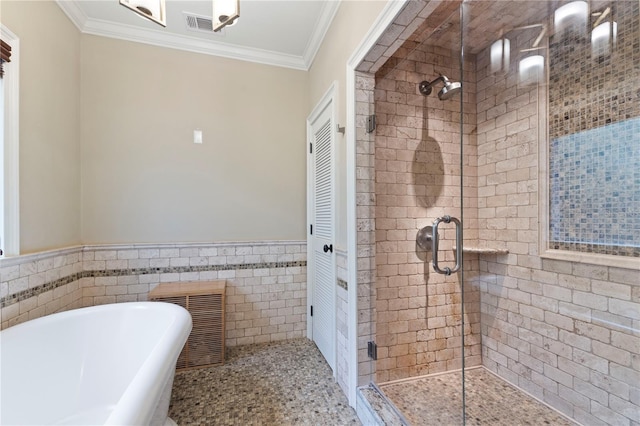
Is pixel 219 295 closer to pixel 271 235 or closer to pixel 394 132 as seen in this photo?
pixel 271 235

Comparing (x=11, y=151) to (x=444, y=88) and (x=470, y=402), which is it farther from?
(x=470, y=402)

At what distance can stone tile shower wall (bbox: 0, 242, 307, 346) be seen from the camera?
207cm

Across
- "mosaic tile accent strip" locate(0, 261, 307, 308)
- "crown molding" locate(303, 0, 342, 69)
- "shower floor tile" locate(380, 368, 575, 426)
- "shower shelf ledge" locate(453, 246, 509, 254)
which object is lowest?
"shower floor tile" locate(380, 368, 575, 426)

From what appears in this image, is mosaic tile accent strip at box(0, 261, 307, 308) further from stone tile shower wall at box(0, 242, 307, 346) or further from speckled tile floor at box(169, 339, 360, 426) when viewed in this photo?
speckled tile floor at box(169, 339, 360, 426)

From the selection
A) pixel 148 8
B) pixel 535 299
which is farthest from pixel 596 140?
pixel 148 8

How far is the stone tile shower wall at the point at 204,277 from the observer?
2.07m

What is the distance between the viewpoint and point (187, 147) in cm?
254

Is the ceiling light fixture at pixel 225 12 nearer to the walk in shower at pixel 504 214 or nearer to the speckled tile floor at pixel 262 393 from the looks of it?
the walk in shower at pixel 504 214

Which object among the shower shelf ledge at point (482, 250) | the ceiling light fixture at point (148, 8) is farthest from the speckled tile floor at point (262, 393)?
the ceiling light fixture at point (148, 8)

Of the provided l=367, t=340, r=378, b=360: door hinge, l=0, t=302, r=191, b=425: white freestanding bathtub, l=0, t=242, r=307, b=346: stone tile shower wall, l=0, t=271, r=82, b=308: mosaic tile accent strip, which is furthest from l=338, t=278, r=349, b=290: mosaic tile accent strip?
l=0, t=271, r=82, b=308: mosaic tile accent strip

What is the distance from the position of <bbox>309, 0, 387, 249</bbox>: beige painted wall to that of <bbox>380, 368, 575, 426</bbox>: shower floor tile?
1.09 meters

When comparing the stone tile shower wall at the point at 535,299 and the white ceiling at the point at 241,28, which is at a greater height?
the white ceiling at the point at 241,28

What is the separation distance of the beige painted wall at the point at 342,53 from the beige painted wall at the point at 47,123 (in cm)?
199

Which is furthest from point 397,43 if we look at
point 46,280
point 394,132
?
point 46,280
